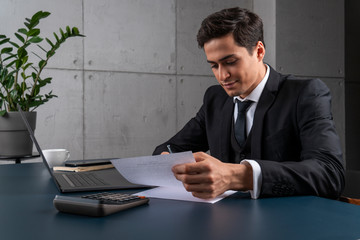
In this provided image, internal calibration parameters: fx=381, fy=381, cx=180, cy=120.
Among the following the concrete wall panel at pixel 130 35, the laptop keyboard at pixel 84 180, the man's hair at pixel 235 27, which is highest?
the concrete wall panel at pixel 130 35

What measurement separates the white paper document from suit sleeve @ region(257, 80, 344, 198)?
0.15 meters

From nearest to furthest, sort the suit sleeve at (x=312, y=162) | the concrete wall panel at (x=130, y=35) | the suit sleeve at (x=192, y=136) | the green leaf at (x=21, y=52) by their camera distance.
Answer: the suit sleeve at (x=312, y=162)
the suit sleeve at (x=192, y=136)
the green leaf at (x=21, y=52)
the concrete wall panel at (x=130, y=35)

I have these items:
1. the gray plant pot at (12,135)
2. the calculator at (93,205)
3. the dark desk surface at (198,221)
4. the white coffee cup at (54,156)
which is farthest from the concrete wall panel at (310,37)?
the calculator at (93,205)

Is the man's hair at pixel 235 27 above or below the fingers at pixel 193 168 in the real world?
above

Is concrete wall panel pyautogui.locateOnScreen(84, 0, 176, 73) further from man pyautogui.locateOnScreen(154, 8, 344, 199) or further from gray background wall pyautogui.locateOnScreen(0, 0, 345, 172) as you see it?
man pyautogui.locateOnScreen(154, 8, 344, 199)

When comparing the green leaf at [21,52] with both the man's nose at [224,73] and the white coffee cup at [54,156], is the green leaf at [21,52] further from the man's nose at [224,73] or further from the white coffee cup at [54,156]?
the man's nose at [224,73]

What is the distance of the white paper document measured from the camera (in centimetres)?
98

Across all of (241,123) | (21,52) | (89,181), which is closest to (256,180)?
(89,181)

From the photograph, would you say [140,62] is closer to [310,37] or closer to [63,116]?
[63,116]

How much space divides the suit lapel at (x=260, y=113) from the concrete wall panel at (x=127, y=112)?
2.38 meters

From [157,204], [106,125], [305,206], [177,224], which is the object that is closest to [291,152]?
[305,206]

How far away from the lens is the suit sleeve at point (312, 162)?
1088mm

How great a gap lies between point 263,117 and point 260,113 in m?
0.02

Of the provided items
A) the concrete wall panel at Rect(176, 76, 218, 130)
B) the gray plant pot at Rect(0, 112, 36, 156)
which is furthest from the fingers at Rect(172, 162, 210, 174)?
the concrete wall panel at Rect(176, 76, 218, 130)
